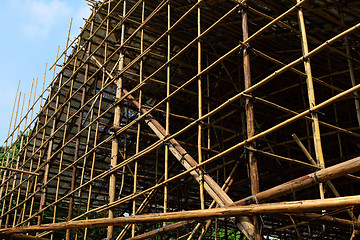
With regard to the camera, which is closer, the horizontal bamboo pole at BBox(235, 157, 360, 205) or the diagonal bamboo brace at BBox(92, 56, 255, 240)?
the horizontal bamboo pole at BBox(235, 157, 360, 205)

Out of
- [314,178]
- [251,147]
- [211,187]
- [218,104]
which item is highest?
[218,104]

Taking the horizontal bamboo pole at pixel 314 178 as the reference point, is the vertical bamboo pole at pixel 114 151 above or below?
above

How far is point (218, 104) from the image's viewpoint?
1332 cm

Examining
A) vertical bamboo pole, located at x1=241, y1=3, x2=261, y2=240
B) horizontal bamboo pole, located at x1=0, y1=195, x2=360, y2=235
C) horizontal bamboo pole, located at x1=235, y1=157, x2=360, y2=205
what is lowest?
horizontal bamboo pole, located at x1=0, y1=195, x2=360, y2=235

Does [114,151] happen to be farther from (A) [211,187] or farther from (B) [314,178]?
(B) [314,178]

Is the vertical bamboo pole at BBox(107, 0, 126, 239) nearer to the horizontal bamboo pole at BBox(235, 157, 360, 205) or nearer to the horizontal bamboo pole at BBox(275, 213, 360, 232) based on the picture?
the horizontal bamboo pole at BBox(235, 157, 360, 205)

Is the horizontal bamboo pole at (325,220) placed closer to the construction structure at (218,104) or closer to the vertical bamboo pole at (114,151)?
the construction structure at (218,104)

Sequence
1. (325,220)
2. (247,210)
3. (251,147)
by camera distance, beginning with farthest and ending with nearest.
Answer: (325,220), (251,147), (247,210)

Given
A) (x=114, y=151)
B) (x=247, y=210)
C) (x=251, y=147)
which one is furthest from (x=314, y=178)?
(x=114, y=151)

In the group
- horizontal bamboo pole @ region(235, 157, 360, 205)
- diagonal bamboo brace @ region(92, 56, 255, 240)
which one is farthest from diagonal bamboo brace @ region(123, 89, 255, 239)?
horizontal bamboo pole @ region(235, 157, 360, 205)

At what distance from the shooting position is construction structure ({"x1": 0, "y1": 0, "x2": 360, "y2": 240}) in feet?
21.9

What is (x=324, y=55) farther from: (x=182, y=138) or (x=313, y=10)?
(x=182, y=138)

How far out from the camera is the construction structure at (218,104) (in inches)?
263

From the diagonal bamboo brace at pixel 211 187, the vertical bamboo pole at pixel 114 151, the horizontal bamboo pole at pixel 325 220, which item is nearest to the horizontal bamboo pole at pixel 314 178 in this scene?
the diagonal bamboo brace at pixel 211 187
